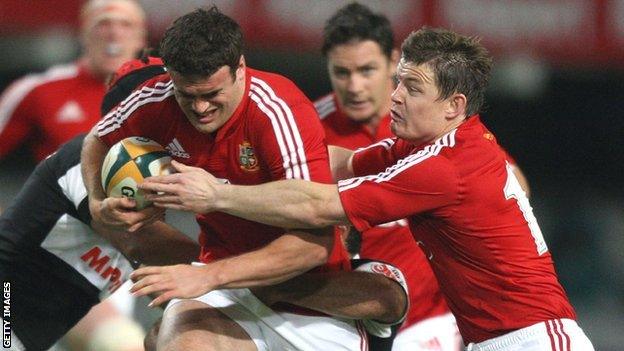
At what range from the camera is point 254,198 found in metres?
4.24

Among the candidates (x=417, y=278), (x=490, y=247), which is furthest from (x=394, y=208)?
(x=417, y=278)

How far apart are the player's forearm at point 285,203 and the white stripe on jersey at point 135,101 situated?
1.71ft

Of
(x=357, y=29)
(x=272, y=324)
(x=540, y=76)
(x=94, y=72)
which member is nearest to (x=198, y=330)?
(x=272, y=324)

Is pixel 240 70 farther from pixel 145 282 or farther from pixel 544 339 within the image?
pixel 544 339

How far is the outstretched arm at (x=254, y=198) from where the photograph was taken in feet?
13.8

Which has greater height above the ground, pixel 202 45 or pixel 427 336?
pixel 202 45

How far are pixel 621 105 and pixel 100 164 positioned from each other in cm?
674

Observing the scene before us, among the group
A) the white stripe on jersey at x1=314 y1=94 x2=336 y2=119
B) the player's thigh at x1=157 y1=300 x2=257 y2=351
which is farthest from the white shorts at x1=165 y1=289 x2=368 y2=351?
the white stripe on jersey at x1=314 y1=94 x2=336 y2=119

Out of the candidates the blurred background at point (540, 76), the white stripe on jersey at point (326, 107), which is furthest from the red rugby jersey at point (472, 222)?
the blurred background at point (540, 76)

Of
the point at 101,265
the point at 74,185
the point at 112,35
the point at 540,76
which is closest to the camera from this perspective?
the point at 74,185

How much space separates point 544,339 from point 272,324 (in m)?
0.98

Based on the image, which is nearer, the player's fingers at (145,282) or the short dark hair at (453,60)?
the player's fingers at (145,282)

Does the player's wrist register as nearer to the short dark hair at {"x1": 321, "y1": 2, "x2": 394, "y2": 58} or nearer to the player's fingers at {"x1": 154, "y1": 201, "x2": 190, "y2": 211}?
the player's fingers at {"x1": 154, "y1": 201, "x2": 190, "y2": 211}

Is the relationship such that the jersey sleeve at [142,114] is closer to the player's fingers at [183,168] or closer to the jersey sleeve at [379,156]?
the player's fingers at [183,168]
